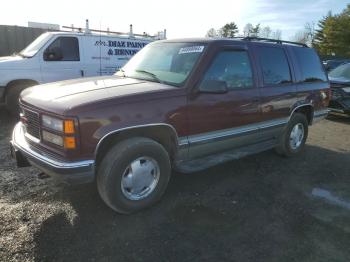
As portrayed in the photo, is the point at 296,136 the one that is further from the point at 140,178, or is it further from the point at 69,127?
the point at 69,127

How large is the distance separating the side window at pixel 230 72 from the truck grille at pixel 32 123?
1.85m

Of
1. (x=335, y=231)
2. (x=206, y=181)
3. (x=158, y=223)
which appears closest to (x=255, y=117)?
(x=206, y=181)

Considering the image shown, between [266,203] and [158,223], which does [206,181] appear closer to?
[266,203]

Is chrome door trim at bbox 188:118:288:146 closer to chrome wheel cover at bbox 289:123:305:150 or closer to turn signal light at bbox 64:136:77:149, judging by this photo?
chrome wheel cover at bbox 289:123:305:150

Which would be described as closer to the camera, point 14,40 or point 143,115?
point 143,115

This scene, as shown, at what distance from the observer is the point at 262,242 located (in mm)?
3471

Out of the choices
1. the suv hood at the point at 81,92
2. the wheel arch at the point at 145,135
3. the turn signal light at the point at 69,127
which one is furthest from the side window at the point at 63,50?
the turn signal light at the point at 69,127

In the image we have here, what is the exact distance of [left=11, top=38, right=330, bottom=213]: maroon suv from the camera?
3.40 m

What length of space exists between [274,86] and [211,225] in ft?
8.39

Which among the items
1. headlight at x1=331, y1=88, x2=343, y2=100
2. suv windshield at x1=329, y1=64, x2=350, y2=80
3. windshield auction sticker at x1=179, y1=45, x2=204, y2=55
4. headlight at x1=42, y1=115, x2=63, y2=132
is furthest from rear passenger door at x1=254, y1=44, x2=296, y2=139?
suv windshield at x1=329, y1=64, x2=350, y2=80

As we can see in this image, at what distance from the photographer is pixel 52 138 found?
11.3 ft

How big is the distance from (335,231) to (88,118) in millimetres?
2827

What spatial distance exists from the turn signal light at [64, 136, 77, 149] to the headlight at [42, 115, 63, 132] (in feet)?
0.36

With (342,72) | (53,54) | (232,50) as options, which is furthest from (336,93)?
(53,54)
